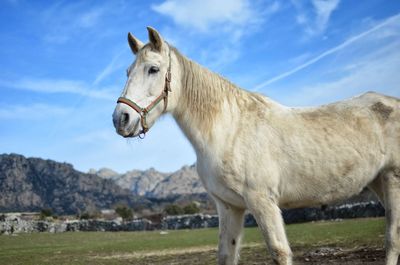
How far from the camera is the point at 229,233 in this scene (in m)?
4.58

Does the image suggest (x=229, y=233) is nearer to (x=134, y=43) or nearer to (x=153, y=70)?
(x=153, y=70)

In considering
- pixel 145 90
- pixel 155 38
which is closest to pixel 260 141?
pixel 145 90

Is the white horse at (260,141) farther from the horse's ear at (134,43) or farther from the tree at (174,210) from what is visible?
the tree at (174,210)

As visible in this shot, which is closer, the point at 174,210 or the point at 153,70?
the point at 153,70

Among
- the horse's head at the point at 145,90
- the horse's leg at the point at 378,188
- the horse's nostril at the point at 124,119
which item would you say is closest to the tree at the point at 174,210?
the horse's leg at the point at 378,188

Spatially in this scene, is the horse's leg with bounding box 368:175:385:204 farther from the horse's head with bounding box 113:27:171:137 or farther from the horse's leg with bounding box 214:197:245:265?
the horse's head with bounding box 113:27:171:137

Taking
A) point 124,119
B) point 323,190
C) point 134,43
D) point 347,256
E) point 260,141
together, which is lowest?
point 347,256

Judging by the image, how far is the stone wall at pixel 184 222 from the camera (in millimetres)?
31516

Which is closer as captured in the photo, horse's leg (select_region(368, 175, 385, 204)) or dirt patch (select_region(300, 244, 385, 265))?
horse's leg (select_region(368, 175, 385, 204))

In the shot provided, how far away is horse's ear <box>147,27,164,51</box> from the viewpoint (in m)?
4.53

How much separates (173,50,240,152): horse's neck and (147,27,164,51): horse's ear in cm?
37

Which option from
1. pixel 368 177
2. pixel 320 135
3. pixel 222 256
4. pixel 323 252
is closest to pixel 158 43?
pixel 320 135

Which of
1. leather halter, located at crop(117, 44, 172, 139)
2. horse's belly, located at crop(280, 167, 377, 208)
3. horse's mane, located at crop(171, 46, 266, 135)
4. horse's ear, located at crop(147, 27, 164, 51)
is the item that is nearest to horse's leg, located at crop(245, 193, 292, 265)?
horse's belly, located at crop(280, 167, 377, 208)

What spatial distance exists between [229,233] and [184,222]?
39.0 meters
